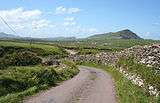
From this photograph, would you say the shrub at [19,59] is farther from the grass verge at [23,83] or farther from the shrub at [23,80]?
the grass verge at [23,83]

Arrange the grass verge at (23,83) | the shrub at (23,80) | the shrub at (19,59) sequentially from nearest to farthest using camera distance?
1. the grass verge at (23,83)
2. the shrub at (23,80)
3. the shrub at (19,59)

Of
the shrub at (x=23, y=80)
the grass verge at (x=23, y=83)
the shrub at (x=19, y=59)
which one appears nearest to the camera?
the grass verge at (x=23, y=83)

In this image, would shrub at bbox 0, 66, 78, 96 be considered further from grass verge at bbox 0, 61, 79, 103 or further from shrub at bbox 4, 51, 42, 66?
shrub at bbox 4, 51, 42, 66

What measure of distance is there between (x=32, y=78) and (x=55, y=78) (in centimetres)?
714

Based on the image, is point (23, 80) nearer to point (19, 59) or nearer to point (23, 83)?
point (23, 83)

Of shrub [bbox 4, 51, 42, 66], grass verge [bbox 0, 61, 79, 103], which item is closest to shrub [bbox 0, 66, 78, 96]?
grass verge [bbox 0, 61, 79, 103]

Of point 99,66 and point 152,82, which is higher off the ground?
point 152,82

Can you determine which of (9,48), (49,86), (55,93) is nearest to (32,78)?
(49,86)

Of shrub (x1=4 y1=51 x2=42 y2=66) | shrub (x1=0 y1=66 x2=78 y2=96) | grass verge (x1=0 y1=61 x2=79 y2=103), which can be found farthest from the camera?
shrub (x1=4 y1=51 x2=42 y2=66)

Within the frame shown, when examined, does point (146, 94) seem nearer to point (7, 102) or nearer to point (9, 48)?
point (7, 102)

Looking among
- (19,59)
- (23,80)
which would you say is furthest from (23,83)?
(19,59)

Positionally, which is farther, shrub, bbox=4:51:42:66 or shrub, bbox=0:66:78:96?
shrub, bbox=4:51:42:66

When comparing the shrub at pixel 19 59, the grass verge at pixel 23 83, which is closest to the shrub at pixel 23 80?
the grass verge at pixel 23 83

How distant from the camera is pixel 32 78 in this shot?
128 ft
